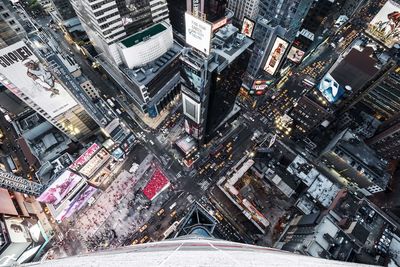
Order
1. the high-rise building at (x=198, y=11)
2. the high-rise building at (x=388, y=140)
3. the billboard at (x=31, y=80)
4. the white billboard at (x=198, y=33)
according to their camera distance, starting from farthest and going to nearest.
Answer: the high-rise building at (x=198, y=11), the high-rise building at (x=388, y=140), the billboard at (x=31, y=80), the white billboard at (x=198, y=33)

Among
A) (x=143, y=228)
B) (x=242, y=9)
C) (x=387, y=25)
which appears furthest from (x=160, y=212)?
(x=387, y=25)

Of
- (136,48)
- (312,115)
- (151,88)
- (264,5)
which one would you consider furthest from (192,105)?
(264,5)

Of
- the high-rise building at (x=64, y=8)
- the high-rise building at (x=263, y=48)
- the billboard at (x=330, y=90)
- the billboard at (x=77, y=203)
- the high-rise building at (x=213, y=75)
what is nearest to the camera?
the high-rise building at (x=213, y=75)

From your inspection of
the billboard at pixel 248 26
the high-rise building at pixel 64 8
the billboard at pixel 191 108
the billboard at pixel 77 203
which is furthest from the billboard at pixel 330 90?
the high-rise building at pixel 64 8

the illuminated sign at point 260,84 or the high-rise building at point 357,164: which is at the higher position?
the illuminated sign at point 260,84

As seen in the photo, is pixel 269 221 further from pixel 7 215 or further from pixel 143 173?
pixel 7 215

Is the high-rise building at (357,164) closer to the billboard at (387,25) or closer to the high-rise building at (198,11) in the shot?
the billboard at (387,25)
